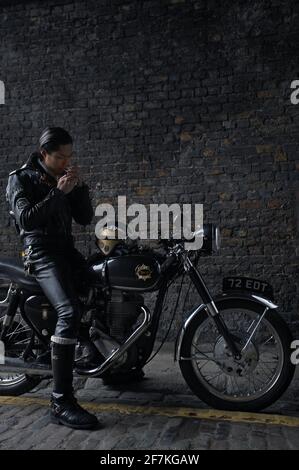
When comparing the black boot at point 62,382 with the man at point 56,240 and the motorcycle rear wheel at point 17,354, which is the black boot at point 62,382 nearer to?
the man at point 56,240

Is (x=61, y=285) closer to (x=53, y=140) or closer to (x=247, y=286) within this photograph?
(x=53, y=140)

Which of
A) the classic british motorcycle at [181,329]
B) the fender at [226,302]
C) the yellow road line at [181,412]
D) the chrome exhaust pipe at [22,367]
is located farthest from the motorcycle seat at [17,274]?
the fender at [226,302]

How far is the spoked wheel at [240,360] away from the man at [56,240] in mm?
758

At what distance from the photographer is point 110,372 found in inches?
A: 123

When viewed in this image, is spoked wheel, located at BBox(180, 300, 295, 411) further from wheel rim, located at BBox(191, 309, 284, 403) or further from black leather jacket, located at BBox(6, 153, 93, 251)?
black leather jacket, located at BBox(6, 153, 93, 251)

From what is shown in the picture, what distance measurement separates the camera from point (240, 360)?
2.96 metres

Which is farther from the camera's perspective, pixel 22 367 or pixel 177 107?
pixel 177 107

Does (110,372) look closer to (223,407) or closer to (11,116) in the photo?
(223,407)

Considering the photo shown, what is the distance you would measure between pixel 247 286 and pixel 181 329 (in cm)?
54

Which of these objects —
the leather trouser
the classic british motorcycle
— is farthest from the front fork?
the leather trouser

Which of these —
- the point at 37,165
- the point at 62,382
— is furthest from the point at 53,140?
the point at 62,382

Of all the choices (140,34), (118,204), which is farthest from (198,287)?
(140,34)

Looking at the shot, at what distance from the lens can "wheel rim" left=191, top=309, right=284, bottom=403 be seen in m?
2.97

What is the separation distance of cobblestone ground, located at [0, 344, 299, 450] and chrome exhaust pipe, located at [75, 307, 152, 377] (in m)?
0.27
